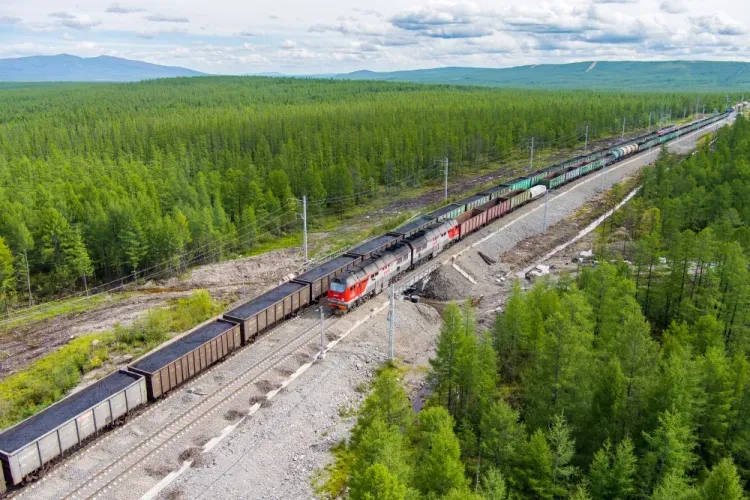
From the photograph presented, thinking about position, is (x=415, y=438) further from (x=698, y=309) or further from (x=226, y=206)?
(x=226, y=206)

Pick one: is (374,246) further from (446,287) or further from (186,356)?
(186,356)

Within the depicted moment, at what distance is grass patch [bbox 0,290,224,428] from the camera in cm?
3719

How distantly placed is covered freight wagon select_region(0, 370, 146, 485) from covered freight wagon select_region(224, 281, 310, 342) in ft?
31.3

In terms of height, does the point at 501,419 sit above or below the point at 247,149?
below

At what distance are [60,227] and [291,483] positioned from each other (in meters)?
48.7

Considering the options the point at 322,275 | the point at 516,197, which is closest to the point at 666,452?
the point at 322,275

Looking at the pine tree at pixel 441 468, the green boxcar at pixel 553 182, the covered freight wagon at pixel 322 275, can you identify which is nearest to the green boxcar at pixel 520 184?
the green boxcar at pixel 553 182

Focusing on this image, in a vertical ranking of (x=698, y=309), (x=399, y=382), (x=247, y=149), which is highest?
(x=247, y=149)

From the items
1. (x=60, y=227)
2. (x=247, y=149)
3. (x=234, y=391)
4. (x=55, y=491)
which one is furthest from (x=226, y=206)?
(x=55, y=491)

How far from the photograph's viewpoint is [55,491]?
1074 inches

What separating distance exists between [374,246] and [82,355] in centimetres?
2825

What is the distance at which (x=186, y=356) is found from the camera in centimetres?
3597

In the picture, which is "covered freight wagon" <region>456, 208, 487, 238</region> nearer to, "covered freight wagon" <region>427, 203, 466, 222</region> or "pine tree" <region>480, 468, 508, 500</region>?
"covered freight wagon" <region>427, 203, 466, 222</region>

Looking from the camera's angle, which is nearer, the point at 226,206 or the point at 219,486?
the point at 219,486
